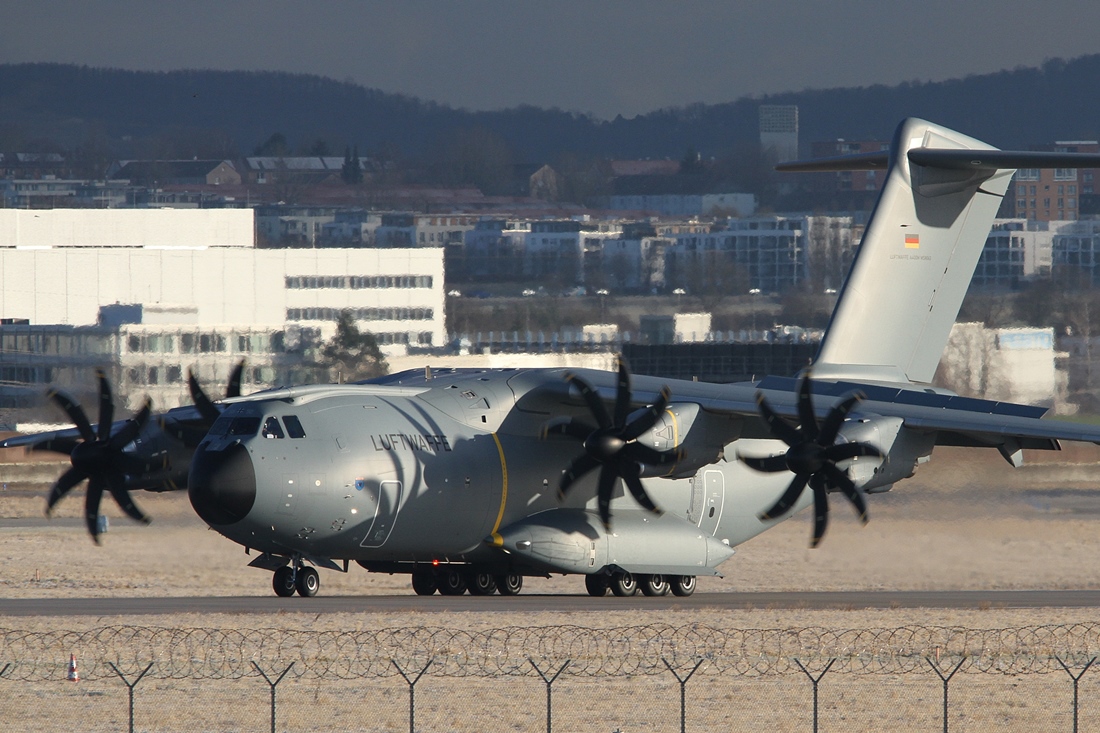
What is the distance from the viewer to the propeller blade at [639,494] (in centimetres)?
2036

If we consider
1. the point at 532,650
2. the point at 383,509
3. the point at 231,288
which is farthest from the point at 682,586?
the point at 231,288

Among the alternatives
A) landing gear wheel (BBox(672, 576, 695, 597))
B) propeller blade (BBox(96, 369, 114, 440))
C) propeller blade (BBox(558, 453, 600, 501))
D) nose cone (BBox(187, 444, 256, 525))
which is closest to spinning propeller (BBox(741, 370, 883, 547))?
propeller blade (BBox(558, 453, 600, 501))

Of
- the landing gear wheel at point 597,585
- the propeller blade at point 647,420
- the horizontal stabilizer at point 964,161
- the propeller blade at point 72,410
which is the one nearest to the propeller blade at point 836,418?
the propeller blade at point 647,420

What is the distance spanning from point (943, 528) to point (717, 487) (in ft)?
12.9

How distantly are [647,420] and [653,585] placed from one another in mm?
3533

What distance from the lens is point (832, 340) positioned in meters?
25.4

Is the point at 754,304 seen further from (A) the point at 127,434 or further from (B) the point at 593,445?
(B) the point at 593,445

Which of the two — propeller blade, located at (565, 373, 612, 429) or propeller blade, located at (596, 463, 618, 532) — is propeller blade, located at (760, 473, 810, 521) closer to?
propeller blade, located at (596, 463, 618, 532)

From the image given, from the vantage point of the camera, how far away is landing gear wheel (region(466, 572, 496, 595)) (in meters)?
23.7

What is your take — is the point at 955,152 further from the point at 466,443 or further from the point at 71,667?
the point at 71,667

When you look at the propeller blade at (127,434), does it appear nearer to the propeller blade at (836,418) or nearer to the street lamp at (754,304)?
the propeller blade at (836,418)

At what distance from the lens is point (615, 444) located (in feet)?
69.0

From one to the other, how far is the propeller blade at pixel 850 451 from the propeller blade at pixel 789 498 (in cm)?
40

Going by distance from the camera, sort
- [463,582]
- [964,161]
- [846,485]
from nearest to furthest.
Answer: [846,485] → [463,582] → [964,161]
